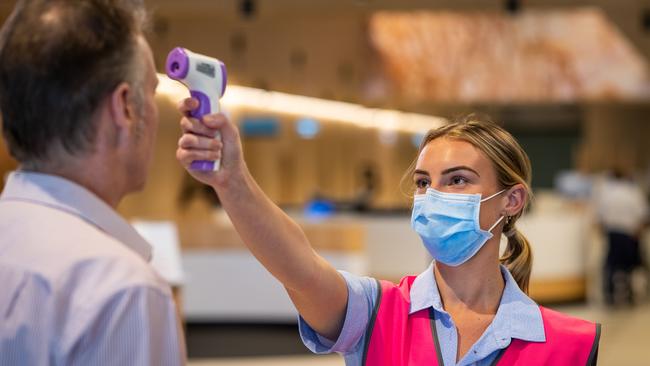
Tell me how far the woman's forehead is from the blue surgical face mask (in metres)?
0.07

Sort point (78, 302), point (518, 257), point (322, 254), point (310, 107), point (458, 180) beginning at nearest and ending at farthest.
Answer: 1. point (78, 302)
2. point (458, 180)
3. point (518, 257)
4. point (322, 254)
5. point (310, 107)

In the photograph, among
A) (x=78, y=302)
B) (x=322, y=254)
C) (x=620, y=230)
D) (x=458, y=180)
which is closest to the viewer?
(x=78, y=302)

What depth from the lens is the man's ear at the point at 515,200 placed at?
2125mm

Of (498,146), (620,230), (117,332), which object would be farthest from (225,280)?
(117,332)

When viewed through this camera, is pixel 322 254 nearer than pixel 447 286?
No

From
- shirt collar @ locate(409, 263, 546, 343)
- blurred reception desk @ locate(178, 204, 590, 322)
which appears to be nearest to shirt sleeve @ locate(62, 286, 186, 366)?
shirt collar @ locate(409, 263, 546, 343)

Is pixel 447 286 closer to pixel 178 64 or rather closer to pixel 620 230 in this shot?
pixel 178 64

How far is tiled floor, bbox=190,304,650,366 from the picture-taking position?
8000mm

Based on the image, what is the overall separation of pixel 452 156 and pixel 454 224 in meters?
0.17

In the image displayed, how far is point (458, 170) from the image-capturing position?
2.06m

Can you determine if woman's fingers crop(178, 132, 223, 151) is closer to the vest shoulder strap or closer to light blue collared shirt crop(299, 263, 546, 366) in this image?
light blue collared shirt crop(299, 263, 546, 366)

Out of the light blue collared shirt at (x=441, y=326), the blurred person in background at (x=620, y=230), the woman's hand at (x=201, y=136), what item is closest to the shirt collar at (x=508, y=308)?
the light blue collared shirt at (x=441, y=326)

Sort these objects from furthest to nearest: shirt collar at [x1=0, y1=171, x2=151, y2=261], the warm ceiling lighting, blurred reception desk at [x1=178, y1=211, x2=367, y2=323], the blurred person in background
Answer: the blurred person in background
the warm ceiling lighting
blurred reception desk at [x1=178, y1=211, x2=367, y2=323]
shirt collar at [x1=0, y1=171, x2=151, y2=261]

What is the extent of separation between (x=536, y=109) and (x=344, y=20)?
15.3 meters
